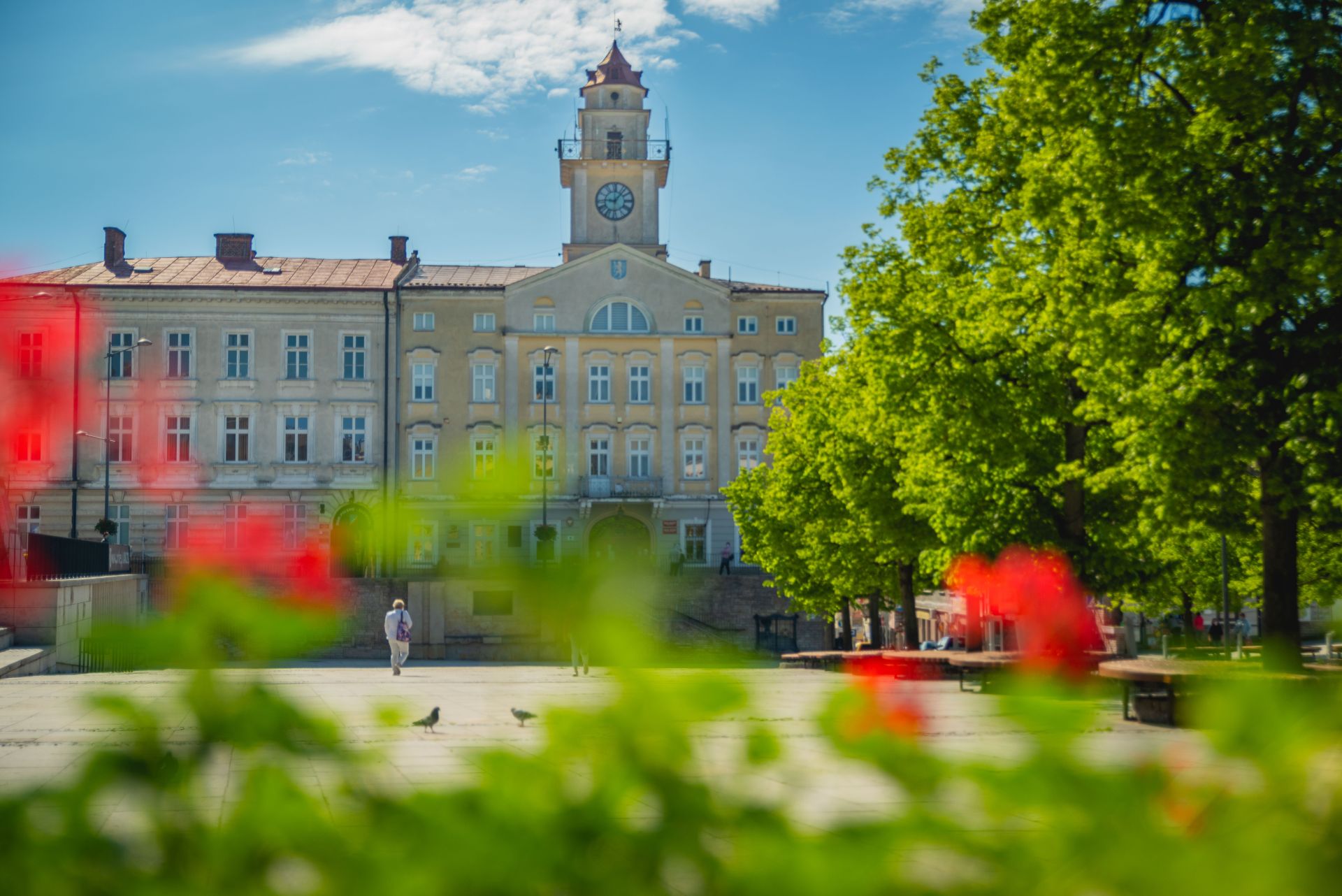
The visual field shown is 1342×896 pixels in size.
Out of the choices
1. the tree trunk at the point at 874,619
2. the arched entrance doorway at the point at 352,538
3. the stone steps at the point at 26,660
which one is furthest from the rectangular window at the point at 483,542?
the tree trunk at the point at 874,619

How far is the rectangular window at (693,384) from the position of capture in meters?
62.8

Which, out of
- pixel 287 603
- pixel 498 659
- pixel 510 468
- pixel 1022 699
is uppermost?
pixel 510 468

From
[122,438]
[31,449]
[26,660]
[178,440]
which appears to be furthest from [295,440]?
[26,660]

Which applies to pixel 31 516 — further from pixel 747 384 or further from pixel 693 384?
pixel 747 384

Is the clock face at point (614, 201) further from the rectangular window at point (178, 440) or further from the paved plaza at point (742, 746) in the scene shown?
the paved plaza at point (742, 746)

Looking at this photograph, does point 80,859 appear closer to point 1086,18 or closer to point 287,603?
point 287,603

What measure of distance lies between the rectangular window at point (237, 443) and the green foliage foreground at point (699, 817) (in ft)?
200

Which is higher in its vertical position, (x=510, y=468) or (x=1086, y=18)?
(x=1086, y=18)

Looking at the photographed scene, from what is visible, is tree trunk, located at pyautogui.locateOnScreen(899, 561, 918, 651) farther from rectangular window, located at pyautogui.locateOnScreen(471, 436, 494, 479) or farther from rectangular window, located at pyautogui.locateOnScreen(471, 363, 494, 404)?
rectangular window, located at pyautogui.locateOnScreen(471, 436, 494, 479)

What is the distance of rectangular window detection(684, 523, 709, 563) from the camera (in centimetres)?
6184

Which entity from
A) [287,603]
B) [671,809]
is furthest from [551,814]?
[287,603]

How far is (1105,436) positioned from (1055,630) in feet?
11.3

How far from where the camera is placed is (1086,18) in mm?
19141

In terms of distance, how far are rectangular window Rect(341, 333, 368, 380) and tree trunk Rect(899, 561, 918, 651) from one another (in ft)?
104
